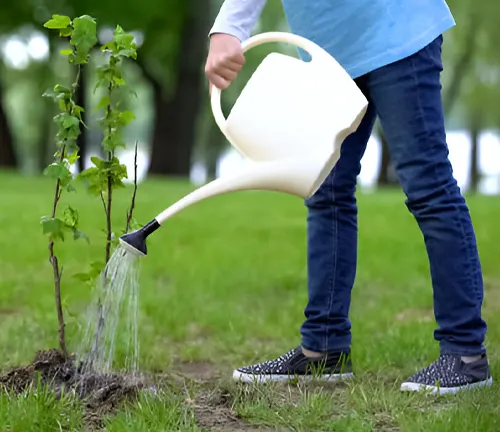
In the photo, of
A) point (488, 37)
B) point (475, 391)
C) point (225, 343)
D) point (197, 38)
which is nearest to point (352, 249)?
point (475, 391)

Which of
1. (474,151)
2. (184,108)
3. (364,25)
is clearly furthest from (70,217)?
(474,151)

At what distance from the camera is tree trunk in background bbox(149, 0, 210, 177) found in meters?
14.8

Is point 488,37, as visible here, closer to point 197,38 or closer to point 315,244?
point 197,38

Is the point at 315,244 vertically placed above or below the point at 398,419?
above

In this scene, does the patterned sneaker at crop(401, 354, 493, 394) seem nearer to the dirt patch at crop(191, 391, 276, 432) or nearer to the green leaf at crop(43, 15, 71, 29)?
the dirt patch at crop(191, 391, 276, 432)

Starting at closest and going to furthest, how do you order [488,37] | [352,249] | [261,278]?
[352,249] → [261,278] → [488,37]

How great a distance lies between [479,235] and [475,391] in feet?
14.0

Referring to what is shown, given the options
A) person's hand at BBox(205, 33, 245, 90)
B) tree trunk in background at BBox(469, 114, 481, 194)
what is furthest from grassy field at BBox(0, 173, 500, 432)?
tree trunk in background at BBox(469, 114, 481, 194)

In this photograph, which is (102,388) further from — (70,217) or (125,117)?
(125,117)

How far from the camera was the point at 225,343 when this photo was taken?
3.25m

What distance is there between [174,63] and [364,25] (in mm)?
15192

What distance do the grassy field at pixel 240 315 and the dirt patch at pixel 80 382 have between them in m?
0.06

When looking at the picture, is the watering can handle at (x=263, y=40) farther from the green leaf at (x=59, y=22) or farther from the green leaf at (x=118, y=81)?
the green leaf at (x=59, y=22)

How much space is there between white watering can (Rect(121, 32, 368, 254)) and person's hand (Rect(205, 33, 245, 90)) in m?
0.08
